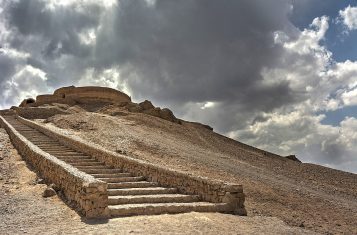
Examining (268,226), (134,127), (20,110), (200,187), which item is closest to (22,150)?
(134,127)

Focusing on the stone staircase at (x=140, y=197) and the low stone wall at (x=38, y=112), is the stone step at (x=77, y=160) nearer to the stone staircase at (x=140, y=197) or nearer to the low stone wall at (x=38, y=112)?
the stone staircase at (x=140, y=197)

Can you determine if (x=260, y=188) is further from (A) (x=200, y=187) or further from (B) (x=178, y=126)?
(B) (x=178, y=126)

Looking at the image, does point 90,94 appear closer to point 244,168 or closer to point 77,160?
point 244,168

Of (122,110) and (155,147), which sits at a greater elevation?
(122,110)

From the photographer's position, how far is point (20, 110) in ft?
111

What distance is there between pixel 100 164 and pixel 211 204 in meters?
6.15

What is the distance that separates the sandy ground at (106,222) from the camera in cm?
774

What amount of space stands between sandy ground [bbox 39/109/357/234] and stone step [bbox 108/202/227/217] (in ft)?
4.38

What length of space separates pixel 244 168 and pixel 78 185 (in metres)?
10.8

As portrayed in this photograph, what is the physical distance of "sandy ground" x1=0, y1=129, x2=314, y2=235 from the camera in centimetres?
774

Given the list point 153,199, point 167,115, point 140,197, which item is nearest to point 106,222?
point 140,197

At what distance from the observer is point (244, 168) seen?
1873 cm

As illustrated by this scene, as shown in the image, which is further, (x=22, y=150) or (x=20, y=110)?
(x=20, y=110)

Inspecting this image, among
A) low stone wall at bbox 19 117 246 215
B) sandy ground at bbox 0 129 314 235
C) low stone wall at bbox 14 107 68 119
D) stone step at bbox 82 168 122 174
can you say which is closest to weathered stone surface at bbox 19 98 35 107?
low stone wall at bbox 14 107 68 119
